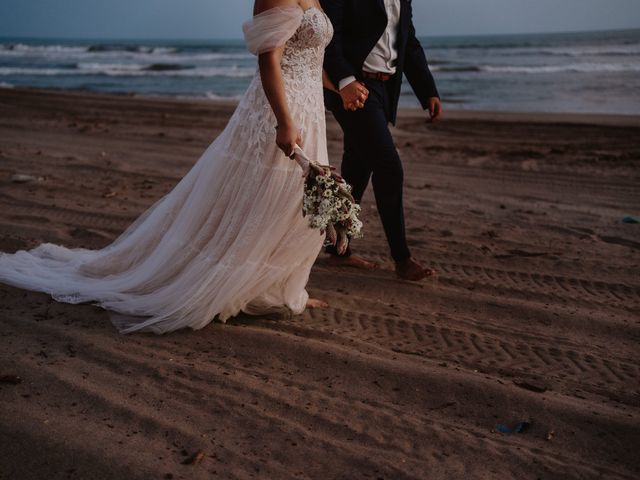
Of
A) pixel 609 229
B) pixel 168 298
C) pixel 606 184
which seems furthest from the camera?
pixel 606 184

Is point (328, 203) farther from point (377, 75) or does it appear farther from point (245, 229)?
point (377, 75)

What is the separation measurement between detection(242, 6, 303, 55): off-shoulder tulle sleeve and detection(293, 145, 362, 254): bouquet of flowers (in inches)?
21.0

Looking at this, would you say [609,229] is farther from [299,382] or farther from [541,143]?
[541,143]

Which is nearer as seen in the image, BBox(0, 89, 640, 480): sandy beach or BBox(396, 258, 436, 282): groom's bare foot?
BBox(0, 89, 640, 480): sandy beach

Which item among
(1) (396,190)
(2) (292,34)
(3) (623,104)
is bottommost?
(3) (623,104)

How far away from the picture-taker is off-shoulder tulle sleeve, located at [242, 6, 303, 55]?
310 cm

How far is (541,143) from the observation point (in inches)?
386

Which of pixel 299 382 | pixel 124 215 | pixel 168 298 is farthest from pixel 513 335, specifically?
pixel 124 215

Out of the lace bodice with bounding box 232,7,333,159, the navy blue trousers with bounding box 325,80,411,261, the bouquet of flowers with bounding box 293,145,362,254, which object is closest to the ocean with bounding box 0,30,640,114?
the navy blue trousers with bounding box 325,80,411,261

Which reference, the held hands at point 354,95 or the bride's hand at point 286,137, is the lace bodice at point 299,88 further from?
the held hands at point 354,95

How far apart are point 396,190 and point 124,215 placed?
275 cm

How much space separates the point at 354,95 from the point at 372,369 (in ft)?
5.37

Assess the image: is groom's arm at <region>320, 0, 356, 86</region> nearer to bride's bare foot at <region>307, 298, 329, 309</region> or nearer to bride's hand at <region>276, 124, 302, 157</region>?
bride's hand at <region>276, 124, 302, 157</region>

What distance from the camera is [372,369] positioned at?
9.97ft
